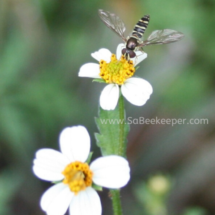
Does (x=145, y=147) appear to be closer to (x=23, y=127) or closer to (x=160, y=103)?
(x=160, y=103)

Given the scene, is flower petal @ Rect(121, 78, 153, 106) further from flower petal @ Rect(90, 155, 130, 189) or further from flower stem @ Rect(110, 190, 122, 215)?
flower stem @ Rect(110, 190, 122, 215)

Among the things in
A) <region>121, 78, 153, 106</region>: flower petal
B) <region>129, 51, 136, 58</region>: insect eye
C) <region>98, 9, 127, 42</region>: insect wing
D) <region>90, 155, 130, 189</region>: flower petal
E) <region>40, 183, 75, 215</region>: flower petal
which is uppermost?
<region>98, 9, 127, 42</region>: insect wing

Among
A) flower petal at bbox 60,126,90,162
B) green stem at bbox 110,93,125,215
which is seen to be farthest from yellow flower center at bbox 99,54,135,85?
flower petal at bbox 60,126,90,162

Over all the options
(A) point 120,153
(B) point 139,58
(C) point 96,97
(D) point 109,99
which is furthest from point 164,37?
(C) point 96,97

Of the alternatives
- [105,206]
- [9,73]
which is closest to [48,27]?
[9,73]

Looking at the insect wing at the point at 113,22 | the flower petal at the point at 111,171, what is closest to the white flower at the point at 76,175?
the flower petal at the point at 111,171

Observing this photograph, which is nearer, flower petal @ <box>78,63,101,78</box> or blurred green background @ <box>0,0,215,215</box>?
flower petal @ <box>78,63,101,78</box>
